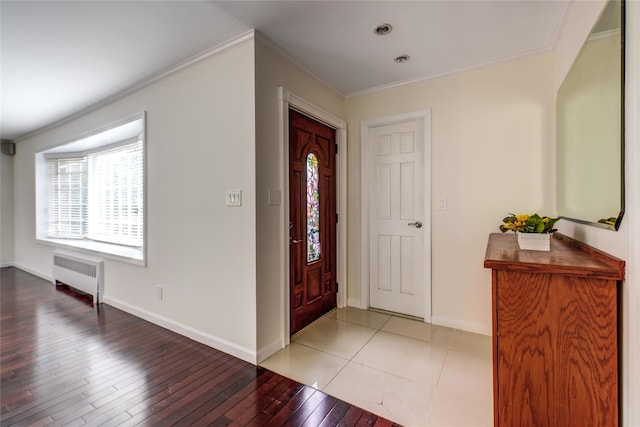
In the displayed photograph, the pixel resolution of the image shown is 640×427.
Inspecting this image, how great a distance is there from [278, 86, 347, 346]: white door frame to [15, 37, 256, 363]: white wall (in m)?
0.31

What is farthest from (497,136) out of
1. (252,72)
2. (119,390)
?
(119,390)

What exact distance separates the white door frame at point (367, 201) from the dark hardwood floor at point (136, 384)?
1.47 metres

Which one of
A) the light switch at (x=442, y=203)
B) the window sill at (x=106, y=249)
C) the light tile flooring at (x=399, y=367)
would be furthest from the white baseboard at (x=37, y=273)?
the light switch at (x=442, y=203)

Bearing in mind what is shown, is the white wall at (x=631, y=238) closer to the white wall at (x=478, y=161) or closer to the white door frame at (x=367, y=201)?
the white wall at (x=478, y=161)

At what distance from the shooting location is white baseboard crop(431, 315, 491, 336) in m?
2.55

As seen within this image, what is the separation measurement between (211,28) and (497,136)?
2449 millimetres

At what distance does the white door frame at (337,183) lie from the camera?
233 cm

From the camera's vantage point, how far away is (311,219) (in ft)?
9.30

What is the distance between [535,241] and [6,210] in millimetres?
8029

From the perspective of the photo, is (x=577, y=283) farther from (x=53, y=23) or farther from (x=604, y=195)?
(x=53, y=23)

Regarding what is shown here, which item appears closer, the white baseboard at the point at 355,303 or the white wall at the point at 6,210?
the white baseboard at the point at 355,303

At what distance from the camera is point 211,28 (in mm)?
2029

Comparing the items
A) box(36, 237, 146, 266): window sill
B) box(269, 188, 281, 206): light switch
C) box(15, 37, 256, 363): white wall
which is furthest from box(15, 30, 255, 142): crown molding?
box(36, 237, 146, 266): window sill

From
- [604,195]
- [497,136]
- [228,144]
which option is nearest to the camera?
[604,195]
